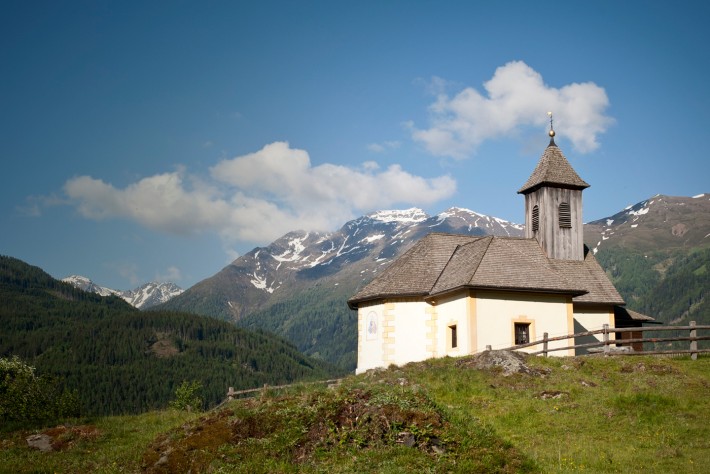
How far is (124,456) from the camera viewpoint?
18844 mm

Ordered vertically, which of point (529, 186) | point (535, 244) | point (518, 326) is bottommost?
point (518, 326)

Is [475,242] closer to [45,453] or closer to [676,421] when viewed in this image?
[676,421]

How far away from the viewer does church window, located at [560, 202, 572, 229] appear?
44000mm

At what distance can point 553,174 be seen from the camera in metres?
44.7

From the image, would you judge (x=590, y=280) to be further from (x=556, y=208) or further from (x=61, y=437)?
(x=61, y=437)

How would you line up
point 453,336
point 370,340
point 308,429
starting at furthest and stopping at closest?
point 370,340 → point 453,336 → point 308,429

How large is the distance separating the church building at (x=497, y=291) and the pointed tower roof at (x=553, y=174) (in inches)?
3.1

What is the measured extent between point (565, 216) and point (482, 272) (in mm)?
12179

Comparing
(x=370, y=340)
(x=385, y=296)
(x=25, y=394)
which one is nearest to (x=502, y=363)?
(x=385, y=296)

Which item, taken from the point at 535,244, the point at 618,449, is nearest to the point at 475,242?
the point at 535,244

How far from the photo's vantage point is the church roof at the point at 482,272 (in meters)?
34.9

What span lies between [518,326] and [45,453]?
72.3ft

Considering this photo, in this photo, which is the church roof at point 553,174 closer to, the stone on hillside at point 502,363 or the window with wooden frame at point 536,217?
the window with wooden frame at point 536,217

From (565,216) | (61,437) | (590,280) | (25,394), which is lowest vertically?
(25,394)
